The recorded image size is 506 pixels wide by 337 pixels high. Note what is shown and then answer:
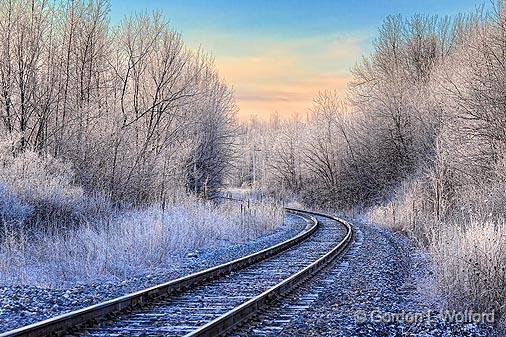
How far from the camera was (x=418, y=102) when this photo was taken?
37.1 metres

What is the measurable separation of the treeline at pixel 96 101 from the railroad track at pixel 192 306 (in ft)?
32.0

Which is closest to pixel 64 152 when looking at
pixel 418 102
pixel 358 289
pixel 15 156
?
pixel 15 156

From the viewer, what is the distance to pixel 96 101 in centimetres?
2577

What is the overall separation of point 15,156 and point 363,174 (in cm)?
3037

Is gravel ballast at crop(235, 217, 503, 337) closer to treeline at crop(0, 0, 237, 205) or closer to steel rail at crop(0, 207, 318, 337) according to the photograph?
steel rail at crop(0, 207, 318, 337)

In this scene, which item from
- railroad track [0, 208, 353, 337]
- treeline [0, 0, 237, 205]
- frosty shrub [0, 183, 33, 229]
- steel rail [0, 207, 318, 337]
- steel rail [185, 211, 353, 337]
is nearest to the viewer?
steel rail [0, 207, 318, 337]

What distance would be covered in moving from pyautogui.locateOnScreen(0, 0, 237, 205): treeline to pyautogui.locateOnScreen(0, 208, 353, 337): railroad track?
32.0 feet

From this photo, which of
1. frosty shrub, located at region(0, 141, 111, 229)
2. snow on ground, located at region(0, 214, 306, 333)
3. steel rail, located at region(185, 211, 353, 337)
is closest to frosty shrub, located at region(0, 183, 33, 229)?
frosty shrub, located at region(0, 141, 111, 229)

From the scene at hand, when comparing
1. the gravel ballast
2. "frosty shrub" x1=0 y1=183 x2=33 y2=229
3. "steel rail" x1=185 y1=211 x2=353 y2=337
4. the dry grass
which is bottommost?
the gravel ballast

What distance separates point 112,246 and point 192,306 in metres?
5.75

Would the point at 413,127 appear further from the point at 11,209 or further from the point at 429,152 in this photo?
the point at 11,209

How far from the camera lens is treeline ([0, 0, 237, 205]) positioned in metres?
22.8

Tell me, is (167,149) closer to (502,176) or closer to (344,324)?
(502,176)

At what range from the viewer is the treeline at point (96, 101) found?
22.8 m
